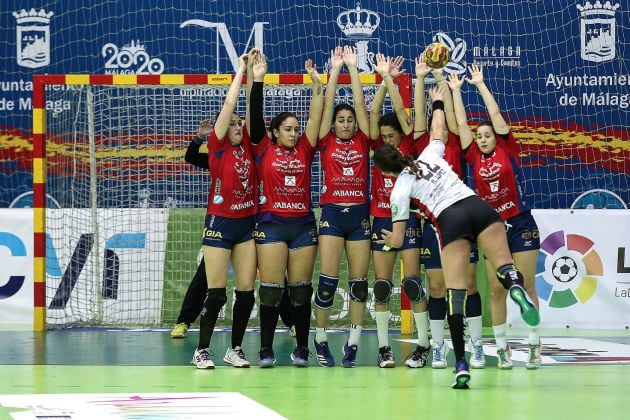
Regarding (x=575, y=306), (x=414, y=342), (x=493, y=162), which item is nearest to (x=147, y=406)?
(x=493, y=162)

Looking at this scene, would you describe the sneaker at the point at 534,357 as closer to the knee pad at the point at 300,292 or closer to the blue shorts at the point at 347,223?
the blue shorts at the point at 347,223

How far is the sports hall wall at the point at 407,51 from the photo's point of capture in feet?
52.3

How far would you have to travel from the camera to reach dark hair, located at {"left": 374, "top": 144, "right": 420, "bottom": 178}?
322 inches

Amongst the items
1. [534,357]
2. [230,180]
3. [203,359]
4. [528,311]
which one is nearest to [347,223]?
[230,180]

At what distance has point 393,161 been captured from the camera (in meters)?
8.23

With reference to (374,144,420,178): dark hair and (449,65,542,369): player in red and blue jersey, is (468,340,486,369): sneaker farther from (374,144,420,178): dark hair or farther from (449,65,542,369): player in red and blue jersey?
(374,144,420,178): dark hair

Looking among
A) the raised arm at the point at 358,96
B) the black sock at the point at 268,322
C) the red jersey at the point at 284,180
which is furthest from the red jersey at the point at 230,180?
the raised arm at the point at 358,96

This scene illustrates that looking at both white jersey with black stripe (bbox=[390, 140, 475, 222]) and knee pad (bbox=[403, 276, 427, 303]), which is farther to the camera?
knee pad (bbox=[403, 276, 427, 303])

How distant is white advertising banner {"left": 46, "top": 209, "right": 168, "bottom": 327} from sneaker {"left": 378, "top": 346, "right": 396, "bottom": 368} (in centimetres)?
443

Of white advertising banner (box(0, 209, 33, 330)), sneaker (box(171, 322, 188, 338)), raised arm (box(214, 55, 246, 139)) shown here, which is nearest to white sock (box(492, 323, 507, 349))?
raised arm (box(214, 55, 246, 139))

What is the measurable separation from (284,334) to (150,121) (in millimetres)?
3872

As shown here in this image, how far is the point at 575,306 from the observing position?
13000mm

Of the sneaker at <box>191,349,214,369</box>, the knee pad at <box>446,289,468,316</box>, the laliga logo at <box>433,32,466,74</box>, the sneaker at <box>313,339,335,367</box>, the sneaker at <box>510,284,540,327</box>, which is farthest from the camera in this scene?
the laliga logo at <box>433,32,466,74</box>

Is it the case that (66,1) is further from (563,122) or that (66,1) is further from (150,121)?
(563,122)
